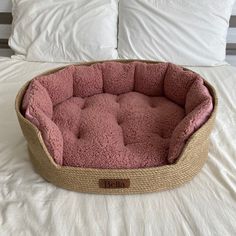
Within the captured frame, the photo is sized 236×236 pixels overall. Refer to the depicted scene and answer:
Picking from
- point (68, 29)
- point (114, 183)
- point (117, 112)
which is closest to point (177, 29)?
point (68, 29)

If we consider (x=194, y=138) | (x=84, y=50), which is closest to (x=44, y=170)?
(x=194, y=138)

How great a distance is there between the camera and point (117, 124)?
110 centimetres

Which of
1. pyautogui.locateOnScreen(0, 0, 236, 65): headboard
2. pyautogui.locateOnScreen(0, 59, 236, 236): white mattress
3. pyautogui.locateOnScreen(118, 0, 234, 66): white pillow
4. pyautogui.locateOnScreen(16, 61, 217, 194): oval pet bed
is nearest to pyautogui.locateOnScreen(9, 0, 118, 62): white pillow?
pyautogui.locateOnScreen(118, 0, 234, 66): white pillow

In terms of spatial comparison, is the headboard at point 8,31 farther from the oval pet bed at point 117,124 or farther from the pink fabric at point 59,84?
the pink fabric at point 59,84

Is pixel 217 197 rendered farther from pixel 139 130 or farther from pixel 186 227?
pixel 139 130

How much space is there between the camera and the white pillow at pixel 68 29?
5.38 feet

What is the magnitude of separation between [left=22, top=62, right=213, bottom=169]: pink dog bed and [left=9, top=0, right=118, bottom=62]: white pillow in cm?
40

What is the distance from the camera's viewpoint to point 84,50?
64.9 inches

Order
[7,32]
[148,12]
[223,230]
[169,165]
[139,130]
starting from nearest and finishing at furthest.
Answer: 1. [223,230]
2. [169,165]
3. [139,130]
4. [148,12]
5. [7,32]

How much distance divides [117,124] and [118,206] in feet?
1.11

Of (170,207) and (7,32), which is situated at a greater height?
(7,32)

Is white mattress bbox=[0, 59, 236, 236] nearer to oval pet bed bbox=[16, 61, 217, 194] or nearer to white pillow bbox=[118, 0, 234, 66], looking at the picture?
oval pet bed bbox=[16, 61, 217, 194]

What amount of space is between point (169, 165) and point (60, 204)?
12.7 inches

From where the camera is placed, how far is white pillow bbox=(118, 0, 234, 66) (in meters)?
1.60
